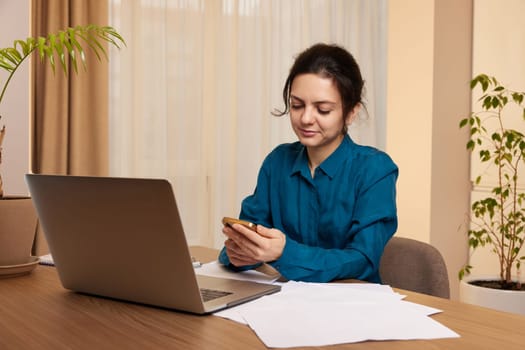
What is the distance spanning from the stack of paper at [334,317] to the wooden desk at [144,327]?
0.02 meters

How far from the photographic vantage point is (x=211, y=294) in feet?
3.50

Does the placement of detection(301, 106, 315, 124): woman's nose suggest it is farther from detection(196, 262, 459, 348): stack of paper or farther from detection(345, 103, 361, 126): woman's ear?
detection(196, 262, 459, 348): stack of paper

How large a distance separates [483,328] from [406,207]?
115 inches

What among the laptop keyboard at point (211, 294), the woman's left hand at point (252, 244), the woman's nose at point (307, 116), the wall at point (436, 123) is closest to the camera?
the laptop keyboard at point (211, 294)

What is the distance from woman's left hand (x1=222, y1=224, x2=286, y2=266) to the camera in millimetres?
1175

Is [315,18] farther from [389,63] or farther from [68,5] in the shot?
[68,5]

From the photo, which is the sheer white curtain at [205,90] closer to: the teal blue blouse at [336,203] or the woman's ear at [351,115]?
the teal blue blouse at [336,203]

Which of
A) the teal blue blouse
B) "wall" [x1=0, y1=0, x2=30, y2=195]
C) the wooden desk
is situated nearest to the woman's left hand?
the teal blue blouse

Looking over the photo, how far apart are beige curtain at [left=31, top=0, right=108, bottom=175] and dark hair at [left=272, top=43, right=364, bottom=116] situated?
1687mm

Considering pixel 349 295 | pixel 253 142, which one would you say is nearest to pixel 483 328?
pixel 349 295

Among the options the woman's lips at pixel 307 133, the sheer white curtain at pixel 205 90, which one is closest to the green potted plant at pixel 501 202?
the sheer white curtain at pixel 205 90

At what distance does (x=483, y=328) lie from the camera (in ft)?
2.94

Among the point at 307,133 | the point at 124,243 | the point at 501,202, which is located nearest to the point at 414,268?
the point at 307,133

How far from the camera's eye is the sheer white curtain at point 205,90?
337 centimetres
